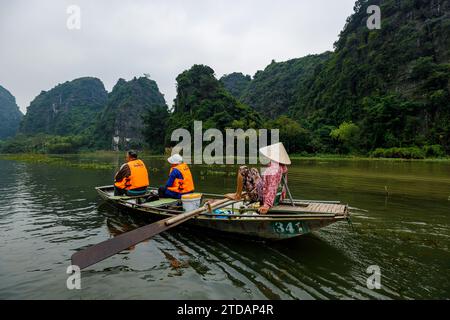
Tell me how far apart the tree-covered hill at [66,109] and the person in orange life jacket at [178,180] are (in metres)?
124

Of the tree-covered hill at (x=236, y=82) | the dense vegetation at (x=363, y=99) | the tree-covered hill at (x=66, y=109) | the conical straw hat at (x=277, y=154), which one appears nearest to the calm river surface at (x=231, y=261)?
the conical straw hat at (x=277, y=154)

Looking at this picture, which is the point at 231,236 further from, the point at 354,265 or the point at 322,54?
the point at 322,54

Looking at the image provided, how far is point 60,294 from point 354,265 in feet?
14.8

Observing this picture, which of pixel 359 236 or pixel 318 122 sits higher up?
pixel 318 122

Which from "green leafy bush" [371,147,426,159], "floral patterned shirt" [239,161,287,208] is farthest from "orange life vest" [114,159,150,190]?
"green leafy bush" [371,147,426,159]

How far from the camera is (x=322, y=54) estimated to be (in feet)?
333

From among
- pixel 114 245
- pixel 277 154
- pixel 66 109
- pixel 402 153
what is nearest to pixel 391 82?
pixel 402 153

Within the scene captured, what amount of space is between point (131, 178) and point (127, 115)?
103 metres

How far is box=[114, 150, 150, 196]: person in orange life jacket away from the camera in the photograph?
838cm

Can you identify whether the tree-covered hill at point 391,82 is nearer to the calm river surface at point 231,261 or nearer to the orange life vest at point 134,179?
the calm river surface at point 231,261

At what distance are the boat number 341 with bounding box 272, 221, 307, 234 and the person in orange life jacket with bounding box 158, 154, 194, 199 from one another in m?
2.74

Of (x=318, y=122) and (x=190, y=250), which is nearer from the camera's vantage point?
(x=190, y=250)

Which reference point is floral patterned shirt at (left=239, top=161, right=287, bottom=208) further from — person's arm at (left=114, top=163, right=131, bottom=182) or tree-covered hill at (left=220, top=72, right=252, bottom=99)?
tree-covered hill at (left=220, top=72, right=252, bottom=99)
